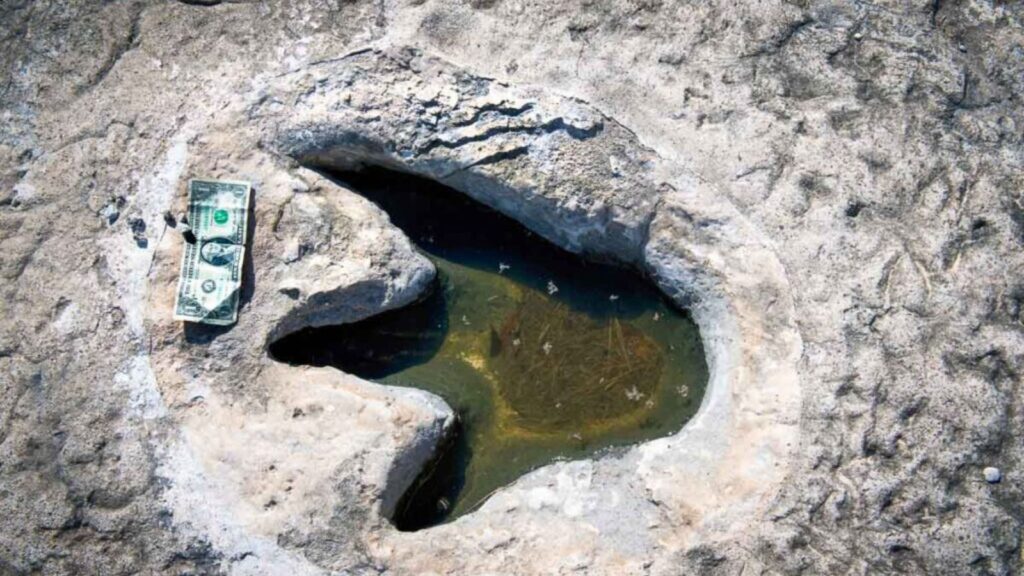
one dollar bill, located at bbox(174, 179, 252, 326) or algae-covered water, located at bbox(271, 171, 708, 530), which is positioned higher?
one dollar bill, located at bbox(174, 179, 252, 326)

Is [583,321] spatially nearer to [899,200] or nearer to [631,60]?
[631,60]

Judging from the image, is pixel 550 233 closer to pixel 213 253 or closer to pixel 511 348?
pixel 511 348

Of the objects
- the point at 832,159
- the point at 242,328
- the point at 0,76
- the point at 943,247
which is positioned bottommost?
the point at 242,328

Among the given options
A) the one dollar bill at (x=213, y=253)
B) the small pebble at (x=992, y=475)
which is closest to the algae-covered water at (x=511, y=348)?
the one dollar bill at (x=213, y=253)

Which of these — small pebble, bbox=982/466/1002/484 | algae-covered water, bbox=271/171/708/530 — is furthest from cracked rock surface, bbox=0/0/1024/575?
algae-covered water, bbox=271/171/708/530

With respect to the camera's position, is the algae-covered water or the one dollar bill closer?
the one dollar bill

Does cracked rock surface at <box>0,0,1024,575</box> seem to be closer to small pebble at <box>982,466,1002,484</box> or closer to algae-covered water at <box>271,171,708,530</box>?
small pebble at <box>982,466,1002,484</box>

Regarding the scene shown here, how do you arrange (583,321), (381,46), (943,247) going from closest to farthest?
(943,247) → (381,46) → (583,321)

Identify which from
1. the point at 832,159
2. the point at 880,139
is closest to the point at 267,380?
the point at 832,159
